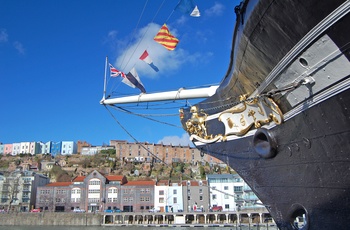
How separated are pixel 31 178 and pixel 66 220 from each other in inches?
536

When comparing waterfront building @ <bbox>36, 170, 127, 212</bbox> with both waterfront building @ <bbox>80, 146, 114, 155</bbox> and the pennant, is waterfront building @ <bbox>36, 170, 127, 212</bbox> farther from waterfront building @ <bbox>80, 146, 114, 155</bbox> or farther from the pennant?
the pennant

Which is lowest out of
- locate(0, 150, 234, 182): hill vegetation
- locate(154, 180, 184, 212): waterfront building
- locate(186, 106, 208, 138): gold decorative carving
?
locate(154, 180, 184, 212): waterfront building

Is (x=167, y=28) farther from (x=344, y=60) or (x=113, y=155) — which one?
(x=113, y=155)

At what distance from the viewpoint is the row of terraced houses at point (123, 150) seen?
89500 millimetres

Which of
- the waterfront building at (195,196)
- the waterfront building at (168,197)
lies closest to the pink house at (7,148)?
the waterfront building at (168,197)

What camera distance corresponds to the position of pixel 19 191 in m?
57.1

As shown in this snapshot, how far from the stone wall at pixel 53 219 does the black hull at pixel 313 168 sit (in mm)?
46437

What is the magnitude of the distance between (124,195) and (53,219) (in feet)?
35.7

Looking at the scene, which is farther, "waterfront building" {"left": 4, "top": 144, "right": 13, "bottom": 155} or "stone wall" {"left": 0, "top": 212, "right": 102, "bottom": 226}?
"waterfront building" {"left": 4, "top": 144, "right": 13, "bottom": 155}

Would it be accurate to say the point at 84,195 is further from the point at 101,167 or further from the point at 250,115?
the point at 250,115

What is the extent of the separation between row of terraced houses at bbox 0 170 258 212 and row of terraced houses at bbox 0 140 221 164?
29.6m

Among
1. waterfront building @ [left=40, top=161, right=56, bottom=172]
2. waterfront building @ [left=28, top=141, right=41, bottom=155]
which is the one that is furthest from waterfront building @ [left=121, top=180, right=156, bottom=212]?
waterfront building @ [left=28, top=141, right=41, bottom=155]

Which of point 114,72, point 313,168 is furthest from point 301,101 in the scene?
point 114,72

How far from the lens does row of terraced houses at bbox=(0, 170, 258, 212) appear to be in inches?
2020
